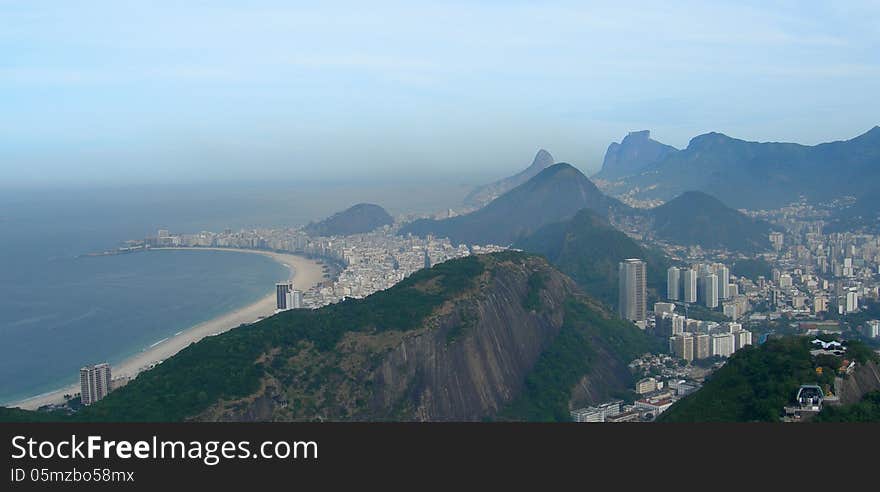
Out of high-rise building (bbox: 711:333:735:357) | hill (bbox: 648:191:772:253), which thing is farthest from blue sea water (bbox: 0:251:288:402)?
hill (bbox: 648:191:772:253)

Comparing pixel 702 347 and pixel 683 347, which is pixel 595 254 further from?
pixel 683 347

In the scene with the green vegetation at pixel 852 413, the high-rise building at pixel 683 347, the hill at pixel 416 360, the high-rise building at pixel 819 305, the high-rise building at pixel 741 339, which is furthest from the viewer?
the high-rise building at pixel 819 305

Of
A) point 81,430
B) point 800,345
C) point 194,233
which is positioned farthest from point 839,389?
point 194,233

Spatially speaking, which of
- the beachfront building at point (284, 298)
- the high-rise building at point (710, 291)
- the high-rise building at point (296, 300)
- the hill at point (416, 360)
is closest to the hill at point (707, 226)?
the high-rise building at point (710, 291)

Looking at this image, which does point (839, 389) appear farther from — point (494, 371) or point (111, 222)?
point (111, 222)

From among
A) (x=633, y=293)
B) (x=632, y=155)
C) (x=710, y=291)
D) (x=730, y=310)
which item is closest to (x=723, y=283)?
(x=710, y=291)

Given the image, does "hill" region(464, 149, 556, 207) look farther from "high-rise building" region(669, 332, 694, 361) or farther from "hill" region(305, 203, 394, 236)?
"high-rise building" region(669, 332, 694, 361)

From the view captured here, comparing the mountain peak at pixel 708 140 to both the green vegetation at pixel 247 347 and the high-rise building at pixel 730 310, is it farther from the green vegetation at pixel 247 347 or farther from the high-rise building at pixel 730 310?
the green vegetation at pixel 247 347
